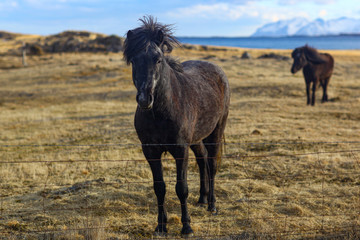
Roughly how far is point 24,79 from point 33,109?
38.8 feet

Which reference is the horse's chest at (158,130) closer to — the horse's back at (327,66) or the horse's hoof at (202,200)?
the horse's hoof at (202,200)

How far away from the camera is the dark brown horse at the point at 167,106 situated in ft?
13.5

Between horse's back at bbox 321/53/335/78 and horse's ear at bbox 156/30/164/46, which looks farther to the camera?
horse's back at bbox 321/53/335/78

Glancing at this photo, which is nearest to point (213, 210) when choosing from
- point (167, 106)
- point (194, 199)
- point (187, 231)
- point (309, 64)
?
point (194, 199)

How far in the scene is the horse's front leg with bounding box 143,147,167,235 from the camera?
15.7 ft

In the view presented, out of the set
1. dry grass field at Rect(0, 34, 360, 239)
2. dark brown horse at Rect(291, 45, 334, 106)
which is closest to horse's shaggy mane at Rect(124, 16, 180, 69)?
dry grass field at Rect(0, 34, 360, 239)

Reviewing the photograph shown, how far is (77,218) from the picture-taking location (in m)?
5.57

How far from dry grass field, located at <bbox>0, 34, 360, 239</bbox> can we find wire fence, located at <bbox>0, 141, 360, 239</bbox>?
20 millimetres

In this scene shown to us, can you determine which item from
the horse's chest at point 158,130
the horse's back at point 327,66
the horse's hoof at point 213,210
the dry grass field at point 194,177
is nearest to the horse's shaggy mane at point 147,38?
the horse's chest at point 158,130

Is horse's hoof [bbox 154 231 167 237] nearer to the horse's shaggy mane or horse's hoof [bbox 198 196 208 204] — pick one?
horse's hoof [bbox 198 196 208 204]

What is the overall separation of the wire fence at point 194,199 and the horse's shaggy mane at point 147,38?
167cm

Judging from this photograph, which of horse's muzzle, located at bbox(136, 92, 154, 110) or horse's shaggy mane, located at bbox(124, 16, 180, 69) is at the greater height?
horse's shaggy mane, located at bbox(124, 16, 180, 69)

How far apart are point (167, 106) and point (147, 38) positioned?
37.7 inches

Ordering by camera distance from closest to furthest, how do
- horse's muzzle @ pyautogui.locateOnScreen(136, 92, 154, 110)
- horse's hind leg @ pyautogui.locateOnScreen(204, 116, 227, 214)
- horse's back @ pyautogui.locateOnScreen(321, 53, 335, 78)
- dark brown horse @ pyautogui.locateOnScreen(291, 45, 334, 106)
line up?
horse's muzzle @ pyautogui.locateOnScreen(136, 92, 154, 110)
horse's hind leg @ pyautogui.locateOnScreen(204, 116, 227, 214)
dark brown horse @ pyautogui.locateOnScreen(291, 45, 334, 106)
horse's back @ pyautogui.locateOnScreen(321, 53, 335, 78)
